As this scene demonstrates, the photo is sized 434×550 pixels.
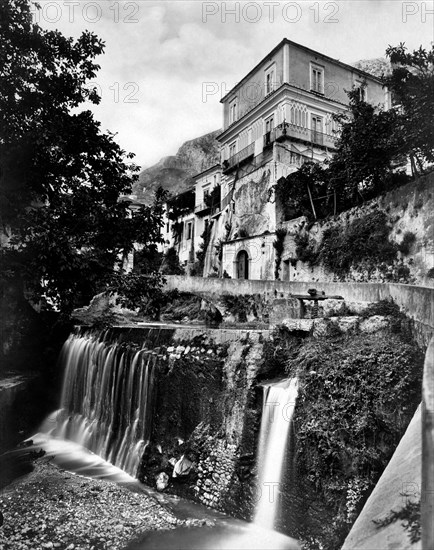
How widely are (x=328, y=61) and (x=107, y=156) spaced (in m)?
25.5

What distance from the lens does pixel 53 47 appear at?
6.85 metres

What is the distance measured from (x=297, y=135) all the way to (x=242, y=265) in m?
8.93

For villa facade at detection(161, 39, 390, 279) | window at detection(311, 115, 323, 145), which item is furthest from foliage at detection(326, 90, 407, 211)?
window at detection(311, 115, 323, 145)

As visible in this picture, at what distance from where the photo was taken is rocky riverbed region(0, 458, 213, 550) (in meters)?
6.44

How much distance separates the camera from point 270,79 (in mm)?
26719

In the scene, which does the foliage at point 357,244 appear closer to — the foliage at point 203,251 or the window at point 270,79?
the window at point 270,79

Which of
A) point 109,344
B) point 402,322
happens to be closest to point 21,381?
point 109,344

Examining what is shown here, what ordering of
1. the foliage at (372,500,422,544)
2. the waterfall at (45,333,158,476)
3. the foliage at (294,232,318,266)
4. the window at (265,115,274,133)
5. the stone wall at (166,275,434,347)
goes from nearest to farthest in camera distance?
the foliage at (372,500,422,544) → the stone wall at (166,275,434,347) → the waterfall at (45,333,158,476) → the foliage at (294,232,318,266) → the window at (265,115,274,133)

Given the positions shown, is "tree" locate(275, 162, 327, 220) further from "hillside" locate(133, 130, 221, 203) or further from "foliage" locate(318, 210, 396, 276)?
"hillside" locate(133, 130, 221, 203)

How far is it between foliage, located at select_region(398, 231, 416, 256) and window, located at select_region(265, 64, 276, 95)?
16.7 m

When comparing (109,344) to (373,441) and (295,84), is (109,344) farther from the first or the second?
(295,84)

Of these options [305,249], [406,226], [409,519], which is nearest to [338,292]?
[406,226]

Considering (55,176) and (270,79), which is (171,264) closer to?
(270,79)

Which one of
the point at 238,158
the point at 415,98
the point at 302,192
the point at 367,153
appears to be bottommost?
the point at 367,153
